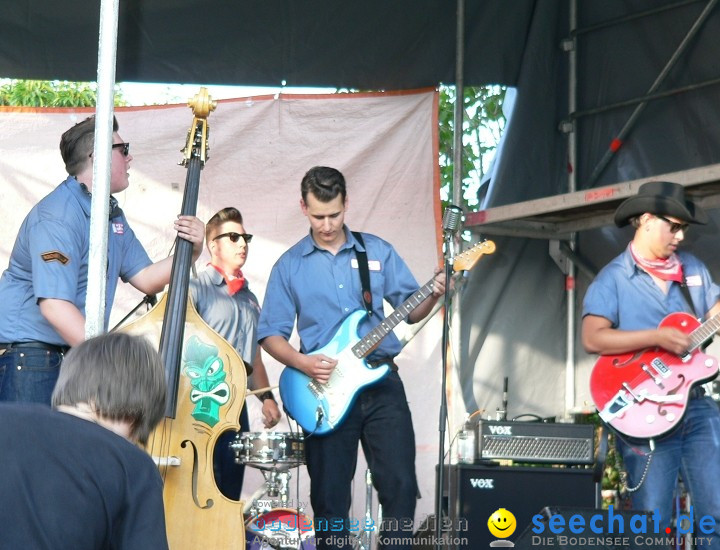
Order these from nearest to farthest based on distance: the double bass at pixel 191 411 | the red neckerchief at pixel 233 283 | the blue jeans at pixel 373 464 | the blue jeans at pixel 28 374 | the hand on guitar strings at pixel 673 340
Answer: the double bass at pixel 191 411 → the blue jeans at pixel 28 374 → the blue jeans at pixel 373 464 → the hand on guitar strings at pixel 673 340 → the red neckerchief at pixel 233 283

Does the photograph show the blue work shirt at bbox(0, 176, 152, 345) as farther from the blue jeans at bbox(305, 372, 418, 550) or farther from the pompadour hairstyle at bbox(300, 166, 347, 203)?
the blue jeans at bbox(305, 372, 418, 550)

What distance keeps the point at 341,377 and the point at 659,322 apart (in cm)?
147

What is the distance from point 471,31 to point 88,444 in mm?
5525

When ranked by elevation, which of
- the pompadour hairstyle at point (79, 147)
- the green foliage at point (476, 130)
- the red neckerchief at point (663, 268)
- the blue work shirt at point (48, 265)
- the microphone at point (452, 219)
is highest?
the green foliage at point (476, 130)

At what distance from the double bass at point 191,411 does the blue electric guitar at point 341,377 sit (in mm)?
859

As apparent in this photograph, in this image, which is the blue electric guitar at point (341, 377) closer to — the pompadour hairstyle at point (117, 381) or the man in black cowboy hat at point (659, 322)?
the man in black cowboy hat at point (659, 322)

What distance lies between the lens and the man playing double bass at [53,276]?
12.8 feet

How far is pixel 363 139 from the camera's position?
22.6 ft

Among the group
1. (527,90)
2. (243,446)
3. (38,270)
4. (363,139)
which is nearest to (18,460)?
(38,270)

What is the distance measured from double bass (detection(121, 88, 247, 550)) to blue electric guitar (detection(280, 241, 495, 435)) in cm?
86

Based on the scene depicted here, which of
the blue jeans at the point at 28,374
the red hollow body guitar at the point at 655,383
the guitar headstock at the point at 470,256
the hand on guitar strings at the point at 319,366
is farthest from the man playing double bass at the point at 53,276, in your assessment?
the red hollow body guitar at the point at 655,383

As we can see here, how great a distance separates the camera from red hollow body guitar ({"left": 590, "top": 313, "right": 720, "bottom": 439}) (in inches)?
191

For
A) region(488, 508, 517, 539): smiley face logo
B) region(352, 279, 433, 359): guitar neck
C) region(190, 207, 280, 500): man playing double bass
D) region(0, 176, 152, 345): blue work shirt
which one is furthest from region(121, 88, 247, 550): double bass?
region(488, 508, 517, 539): smiley face logo

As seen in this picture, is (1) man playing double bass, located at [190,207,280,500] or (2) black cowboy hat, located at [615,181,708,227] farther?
(1) man playing double bass, located at [190,207,280,500]
